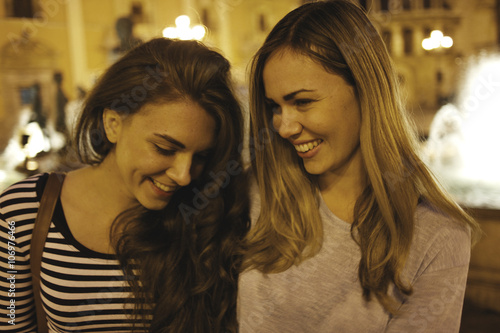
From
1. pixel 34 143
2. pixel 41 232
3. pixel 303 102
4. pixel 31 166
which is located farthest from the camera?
pixel 34 143

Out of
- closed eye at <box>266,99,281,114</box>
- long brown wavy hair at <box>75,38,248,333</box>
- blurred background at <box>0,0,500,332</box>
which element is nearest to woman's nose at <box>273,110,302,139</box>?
closed eye at <box>266,99,281,114</box>

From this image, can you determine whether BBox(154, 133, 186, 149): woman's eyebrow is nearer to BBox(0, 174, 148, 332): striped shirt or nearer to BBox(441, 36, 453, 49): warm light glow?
BBox(0, 174, 148, 332): striped shirt

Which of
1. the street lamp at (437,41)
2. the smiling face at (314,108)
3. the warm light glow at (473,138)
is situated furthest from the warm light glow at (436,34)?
the smiling face at (314,108)

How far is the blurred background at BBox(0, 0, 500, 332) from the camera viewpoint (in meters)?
7.83

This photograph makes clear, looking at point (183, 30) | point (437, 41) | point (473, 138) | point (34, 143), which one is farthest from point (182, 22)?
point (437, 41)

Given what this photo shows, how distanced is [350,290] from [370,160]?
0.45 m

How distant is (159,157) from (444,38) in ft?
39.2

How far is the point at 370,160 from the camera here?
1.45 m

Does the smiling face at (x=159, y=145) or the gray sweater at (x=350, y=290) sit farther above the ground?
the smiling face at (x=159, y=145)

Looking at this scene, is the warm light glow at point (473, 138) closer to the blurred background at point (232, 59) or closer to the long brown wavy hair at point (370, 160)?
the blurred background at point (232, 59)

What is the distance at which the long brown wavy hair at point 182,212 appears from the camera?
1.54 metres

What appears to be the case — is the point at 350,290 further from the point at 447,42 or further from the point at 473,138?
the point at 447,42

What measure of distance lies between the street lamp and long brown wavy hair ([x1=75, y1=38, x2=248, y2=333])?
1121 centimetres

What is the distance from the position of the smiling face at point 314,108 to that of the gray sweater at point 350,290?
0.26 metres
